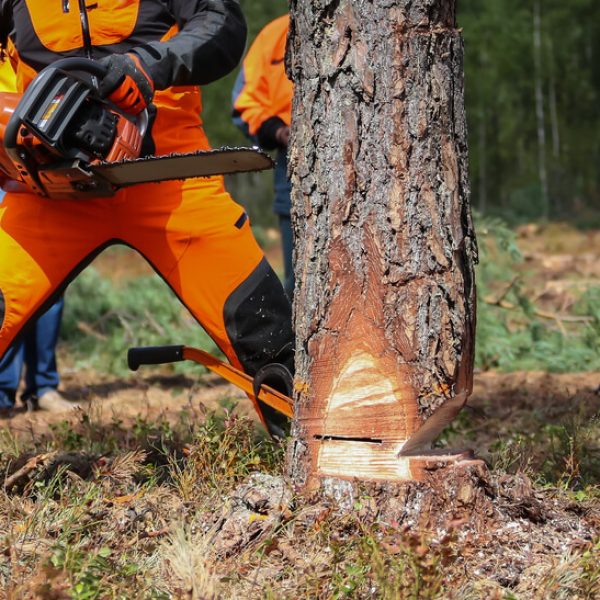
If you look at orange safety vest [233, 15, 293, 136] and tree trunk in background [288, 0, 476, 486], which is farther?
orange safety vest [233, 15, 293, 136]

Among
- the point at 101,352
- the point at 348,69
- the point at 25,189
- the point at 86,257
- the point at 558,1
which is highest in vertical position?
the point at 558,1

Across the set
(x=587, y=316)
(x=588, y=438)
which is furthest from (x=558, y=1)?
(x=588, y=438)

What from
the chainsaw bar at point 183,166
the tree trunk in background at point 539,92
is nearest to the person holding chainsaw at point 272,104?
the chainsaw bar at point 183,166

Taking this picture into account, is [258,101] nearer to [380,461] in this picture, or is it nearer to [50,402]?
[50,402]

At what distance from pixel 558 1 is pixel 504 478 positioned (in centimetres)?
1533

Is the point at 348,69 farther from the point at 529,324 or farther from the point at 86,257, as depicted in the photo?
the point at 529,324

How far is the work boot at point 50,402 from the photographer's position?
531cm

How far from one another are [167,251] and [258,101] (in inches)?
120

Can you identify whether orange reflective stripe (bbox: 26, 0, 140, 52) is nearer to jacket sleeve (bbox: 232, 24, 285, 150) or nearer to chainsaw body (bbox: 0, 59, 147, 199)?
chainsaw body (bbox: 0, 59, 147, 199)

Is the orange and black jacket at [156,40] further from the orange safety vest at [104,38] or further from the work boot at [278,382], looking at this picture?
the work boot at [278,382]

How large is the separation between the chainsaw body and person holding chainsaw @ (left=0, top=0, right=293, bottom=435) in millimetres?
56

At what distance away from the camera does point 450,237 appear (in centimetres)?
267

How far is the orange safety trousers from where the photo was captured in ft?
10.4

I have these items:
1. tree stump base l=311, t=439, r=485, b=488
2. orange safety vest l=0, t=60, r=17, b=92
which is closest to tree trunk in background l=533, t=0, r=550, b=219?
orange safety vest l=0, t=60, r=17, b=92
